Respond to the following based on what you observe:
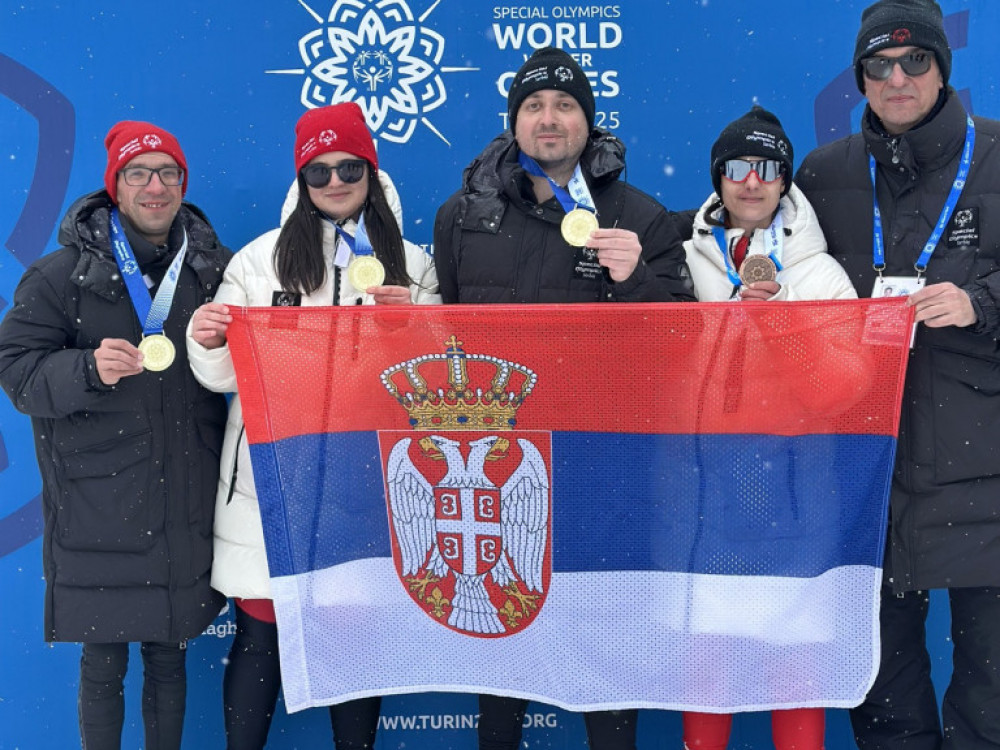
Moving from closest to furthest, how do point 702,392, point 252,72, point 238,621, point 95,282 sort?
point 702,392 → point 95,282 → point 238,621 → point 252,72

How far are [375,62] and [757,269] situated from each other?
181 centimetres

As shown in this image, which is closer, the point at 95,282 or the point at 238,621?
the point at 95,282

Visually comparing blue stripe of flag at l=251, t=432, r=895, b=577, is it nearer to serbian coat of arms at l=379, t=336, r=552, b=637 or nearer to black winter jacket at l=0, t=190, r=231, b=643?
serbian coat of arms at l=379, t=336, r=552, b=637

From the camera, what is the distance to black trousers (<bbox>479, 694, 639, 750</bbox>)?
119 inches

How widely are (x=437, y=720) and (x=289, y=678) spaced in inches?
47.6

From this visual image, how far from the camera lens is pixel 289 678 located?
3.00m

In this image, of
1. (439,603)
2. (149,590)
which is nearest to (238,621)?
(149,590)

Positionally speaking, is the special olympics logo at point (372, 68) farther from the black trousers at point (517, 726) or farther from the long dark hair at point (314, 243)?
the black trousers at point (517, 726)

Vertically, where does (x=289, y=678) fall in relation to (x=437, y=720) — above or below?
above

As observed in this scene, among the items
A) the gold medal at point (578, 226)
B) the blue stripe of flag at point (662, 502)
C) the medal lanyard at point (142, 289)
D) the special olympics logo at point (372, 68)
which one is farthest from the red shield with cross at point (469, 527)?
the special olympics logo at point (372, 68)

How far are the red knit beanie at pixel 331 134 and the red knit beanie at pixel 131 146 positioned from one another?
1.34ft

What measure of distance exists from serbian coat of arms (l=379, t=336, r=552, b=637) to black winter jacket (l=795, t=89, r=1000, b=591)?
106 centimetres

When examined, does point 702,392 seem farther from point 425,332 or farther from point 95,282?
point 95,282

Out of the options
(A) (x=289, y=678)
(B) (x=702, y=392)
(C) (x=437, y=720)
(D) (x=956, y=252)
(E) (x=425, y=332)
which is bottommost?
(C) (x=437, y=720)
